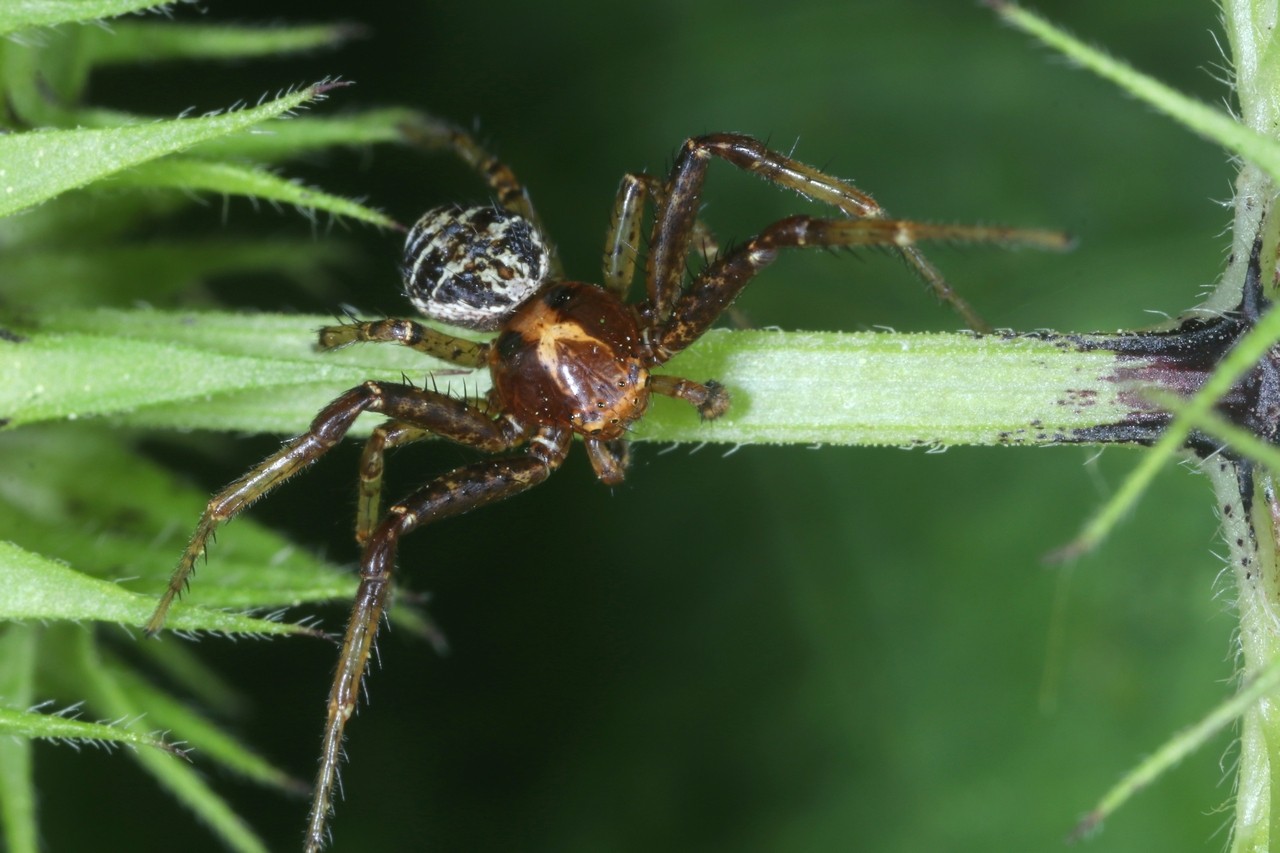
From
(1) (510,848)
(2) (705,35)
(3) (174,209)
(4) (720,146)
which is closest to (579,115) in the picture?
(2) (705,35)

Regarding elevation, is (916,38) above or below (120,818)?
above

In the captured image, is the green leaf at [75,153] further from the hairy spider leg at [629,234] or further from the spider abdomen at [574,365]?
the hairy spider leg at [629,234]

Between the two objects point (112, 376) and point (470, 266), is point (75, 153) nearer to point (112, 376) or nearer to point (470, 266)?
point (112, 376)

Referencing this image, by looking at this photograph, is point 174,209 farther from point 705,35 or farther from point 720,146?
point 705,35

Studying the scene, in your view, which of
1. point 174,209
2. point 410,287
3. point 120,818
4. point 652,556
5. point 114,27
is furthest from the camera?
point 652,556

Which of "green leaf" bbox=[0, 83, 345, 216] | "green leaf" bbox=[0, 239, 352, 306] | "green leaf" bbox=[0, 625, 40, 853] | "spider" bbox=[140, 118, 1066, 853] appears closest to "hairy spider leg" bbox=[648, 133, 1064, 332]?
"spider" bbox=[140, 118, 1066, 853]

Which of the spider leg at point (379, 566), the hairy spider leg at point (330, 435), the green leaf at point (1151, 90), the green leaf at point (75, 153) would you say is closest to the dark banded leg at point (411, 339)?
the hairy spider leg at point (330, 435)

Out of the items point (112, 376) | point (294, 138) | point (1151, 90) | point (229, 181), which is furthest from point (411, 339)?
point (1151, 90)

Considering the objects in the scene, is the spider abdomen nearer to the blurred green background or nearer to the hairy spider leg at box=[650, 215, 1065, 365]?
the hairy spider leg at box=[650, 215, 1065, 365]
